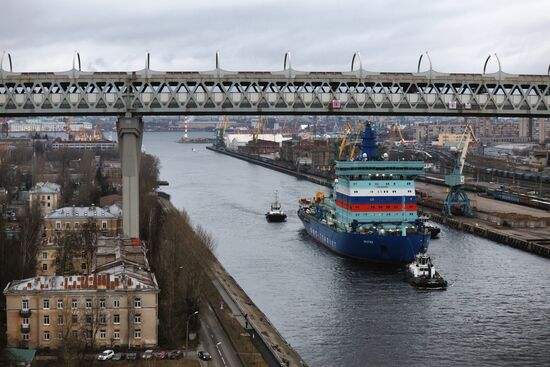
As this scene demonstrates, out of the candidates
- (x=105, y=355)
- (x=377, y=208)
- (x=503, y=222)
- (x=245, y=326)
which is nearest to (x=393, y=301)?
(x=245, y=326)

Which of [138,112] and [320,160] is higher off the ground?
[138,112]

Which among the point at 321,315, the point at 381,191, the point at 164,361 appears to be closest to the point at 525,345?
the point at 321,315

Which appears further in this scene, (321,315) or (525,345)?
(321,315)

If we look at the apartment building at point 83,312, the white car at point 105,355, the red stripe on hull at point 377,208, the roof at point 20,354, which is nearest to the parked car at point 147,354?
the white car at point 105,355

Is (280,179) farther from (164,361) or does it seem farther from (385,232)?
(164,361)

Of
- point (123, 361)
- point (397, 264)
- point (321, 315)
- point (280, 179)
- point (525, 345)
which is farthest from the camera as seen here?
point (280, 179)

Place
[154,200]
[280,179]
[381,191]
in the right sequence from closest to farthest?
[381,191] → [154,200] → [280,179]

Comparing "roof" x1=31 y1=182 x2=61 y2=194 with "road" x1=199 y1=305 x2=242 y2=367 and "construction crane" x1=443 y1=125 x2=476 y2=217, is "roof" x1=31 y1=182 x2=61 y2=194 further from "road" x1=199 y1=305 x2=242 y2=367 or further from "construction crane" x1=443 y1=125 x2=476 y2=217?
"road" x1=199 y1=305 x2=242 y2=367

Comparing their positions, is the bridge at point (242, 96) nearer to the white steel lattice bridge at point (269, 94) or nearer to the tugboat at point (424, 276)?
the white steel lattice bridge at point (269, 94)
